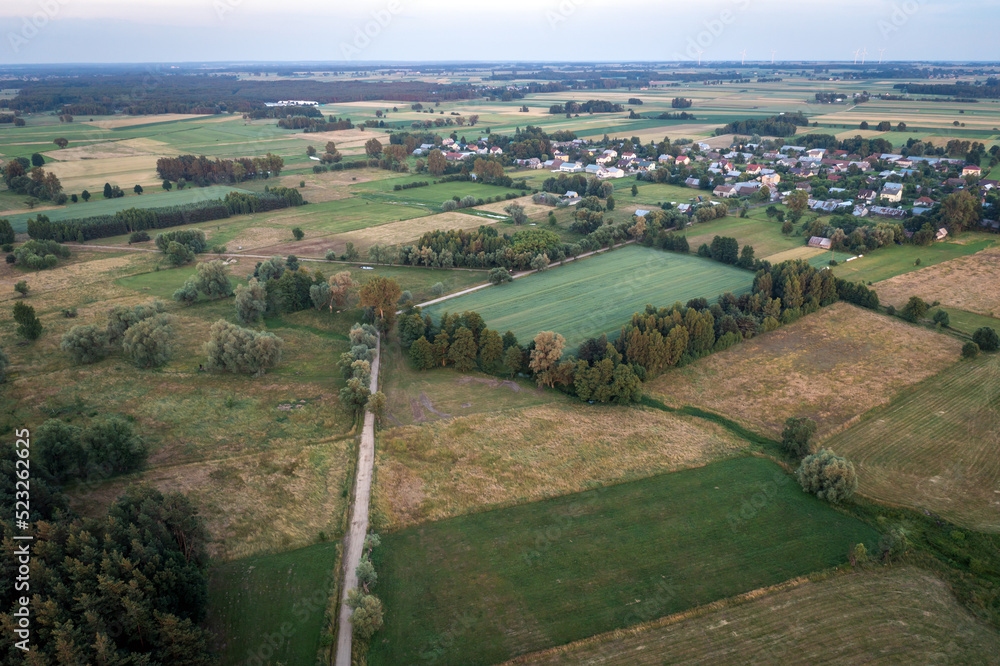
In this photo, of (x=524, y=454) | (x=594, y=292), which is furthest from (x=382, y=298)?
(x=524, y=454)

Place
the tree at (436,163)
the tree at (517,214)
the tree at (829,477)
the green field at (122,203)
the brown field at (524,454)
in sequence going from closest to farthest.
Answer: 1. the tree at (829,477)
2. the brown field at (524,454)
3. the green field at (122,203)
4. the tree at (517,214)
5. the tree at (436,163)

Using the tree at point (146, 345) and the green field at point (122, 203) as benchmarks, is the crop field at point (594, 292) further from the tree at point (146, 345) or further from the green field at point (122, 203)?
the green field at point (122, 203)

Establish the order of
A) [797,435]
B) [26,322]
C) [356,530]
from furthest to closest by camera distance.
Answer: [26,322] < [797,435] < [356,530]

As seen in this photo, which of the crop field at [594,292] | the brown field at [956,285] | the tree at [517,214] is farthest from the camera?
the tree at [517,214]

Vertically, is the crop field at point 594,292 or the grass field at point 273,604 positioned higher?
the crop field at point 594,292

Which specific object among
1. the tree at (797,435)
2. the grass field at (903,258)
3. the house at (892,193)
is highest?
the house at (892,193)

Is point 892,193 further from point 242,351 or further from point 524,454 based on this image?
point 242,351

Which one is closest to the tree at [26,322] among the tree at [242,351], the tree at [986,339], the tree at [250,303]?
the tree at [250,303]

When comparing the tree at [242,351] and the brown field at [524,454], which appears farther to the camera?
the tree at [242,351]
